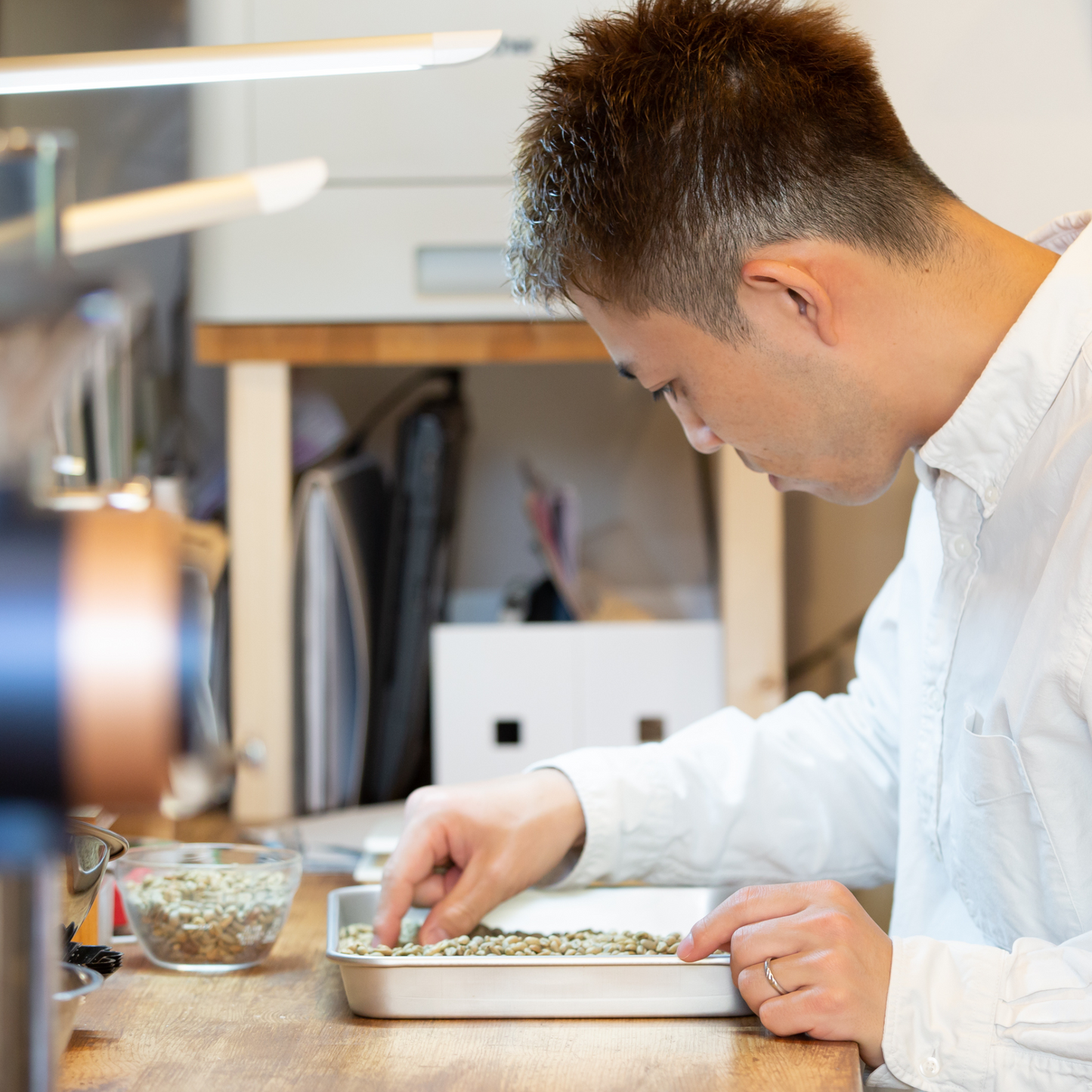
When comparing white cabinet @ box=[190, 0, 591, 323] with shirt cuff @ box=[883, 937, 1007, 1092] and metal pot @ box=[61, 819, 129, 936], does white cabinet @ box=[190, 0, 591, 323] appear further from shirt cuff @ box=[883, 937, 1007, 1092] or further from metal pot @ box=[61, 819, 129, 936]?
shirt cuff @ box=[883, 937, 1007, 1092]

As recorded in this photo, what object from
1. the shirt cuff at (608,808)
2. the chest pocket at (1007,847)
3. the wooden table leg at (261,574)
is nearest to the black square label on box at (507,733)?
the wooden table leg at (261,574)

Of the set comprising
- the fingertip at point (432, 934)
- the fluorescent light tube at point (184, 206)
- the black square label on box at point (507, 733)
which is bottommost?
the black square label on box at point (507, 733)

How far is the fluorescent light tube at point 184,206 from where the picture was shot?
21.1 inches

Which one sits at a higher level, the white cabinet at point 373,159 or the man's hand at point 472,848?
the white cabinet at point 373,159

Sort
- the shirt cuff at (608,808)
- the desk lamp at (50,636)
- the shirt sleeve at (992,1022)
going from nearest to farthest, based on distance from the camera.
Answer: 1. the desk lamp at (50,636)
2. the shirt sleeve at (992,1022)
3. the shirt cuff at (608,808)

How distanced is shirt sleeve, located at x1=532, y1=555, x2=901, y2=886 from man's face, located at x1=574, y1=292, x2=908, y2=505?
0.26 meters

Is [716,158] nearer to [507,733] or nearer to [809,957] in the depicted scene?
[809,957]

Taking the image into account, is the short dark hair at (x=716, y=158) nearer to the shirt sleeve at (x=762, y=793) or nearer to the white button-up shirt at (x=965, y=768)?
the white button-up shirt at (x=965, y=768)

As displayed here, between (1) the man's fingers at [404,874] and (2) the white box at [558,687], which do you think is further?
(2) the white box at [558,687]

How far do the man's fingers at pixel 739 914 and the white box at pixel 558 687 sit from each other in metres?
0.60

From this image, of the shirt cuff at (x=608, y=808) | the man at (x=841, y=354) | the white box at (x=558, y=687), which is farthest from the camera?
the white box at (x=558, y=687)

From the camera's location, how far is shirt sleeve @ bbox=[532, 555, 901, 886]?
0.96 metres

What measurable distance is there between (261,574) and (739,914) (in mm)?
741

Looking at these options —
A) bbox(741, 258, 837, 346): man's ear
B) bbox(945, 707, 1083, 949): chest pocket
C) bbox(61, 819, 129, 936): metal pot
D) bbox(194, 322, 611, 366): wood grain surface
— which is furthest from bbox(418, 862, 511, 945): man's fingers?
bbox(194, 322, 611, 366): wood grain surface
